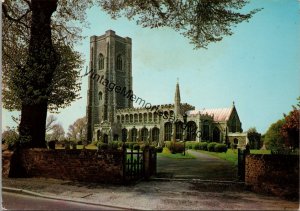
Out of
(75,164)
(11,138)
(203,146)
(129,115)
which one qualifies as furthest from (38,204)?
(129,115)

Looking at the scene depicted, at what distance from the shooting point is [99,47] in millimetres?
80000

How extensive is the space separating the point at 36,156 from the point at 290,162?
964cm

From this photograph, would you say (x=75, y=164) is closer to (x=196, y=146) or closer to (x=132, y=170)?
(x=132, y=170)

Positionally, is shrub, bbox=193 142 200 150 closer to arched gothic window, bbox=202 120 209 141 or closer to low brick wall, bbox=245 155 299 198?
arched gothic window, bbox=202 120 209 141

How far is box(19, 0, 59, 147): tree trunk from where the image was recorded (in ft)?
40.7

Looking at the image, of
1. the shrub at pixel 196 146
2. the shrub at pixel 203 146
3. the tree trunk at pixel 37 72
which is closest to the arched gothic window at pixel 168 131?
the shrub at pixel 196 146

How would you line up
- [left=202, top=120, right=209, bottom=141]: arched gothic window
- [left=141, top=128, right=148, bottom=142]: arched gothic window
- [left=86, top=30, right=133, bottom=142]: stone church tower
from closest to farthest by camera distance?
[left=202, top=120, right=209, bottom=141]: arched gothic window
[left=141, top=128, right=148, bottom=142]: arched gothic window
[left=86, top=30, right=133, bottom=142]: stone church tower

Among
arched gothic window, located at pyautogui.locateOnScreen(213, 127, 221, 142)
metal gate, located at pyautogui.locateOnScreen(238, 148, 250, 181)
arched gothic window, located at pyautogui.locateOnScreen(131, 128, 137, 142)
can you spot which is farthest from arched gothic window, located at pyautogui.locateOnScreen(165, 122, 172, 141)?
metal gate, located at pyautogui.locateOnScreen(238, 148, 250, 181)

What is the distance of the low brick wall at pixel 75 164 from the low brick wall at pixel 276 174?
4.68 metres

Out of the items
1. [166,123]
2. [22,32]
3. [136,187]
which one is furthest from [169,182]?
[166,123]

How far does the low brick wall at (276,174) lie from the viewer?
27.9ft

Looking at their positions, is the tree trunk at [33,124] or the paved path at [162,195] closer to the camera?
the paved path at [162,195]

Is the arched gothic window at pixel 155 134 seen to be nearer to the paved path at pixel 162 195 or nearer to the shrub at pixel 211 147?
the shrub at pixel 211 147

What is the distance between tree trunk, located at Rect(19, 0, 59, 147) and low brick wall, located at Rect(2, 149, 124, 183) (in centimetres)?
93
